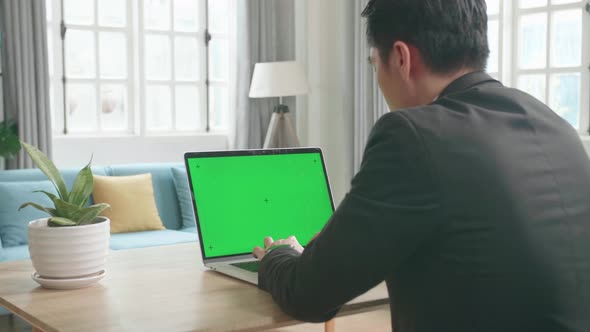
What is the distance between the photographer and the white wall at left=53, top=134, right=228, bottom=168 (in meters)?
5.07

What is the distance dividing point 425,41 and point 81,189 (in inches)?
36.4

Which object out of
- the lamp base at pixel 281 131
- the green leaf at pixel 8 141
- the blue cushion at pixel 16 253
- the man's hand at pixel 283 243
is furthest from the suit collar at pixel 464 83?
the lamp base at pixel 281 131

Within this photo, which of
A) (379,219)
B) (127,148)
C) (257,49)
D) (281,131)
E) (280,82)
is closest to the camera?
(379,219)

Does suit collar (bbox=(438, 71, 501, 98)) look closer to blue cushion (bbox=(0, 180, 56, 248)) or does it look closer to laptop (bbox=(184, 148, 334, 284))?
laptop (bbox=(184, 148, 334, 284))

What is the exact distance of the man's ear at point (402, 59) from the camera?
1223 millimetres

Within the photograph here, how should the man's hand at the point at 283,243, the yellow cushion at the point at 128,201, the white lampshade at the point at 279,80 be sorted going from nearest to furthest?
the man's hand at the point at 283,243
the yellow cushion at the point at 128,201
the white lampshade at the point at 279,80

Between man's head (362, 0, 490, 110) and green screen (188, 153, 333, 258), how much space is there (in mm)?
735

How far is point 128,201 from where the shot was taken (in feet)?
14.4

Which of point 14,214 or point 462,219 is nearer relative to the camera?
point 462,219

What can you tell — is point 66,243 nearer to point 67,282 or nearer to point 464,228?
point 67,282

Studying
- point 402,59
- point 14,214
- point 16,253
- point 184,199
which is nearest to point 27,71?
point 14,214

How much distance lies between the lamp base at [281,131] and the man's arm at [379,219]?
415 cm

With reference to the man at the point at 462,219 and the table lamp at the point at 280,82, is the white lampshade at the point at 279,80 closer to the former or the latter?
the table lamp at the point at 280,82

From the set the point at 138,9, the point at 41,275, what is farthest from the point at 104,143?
the point at 41,275
